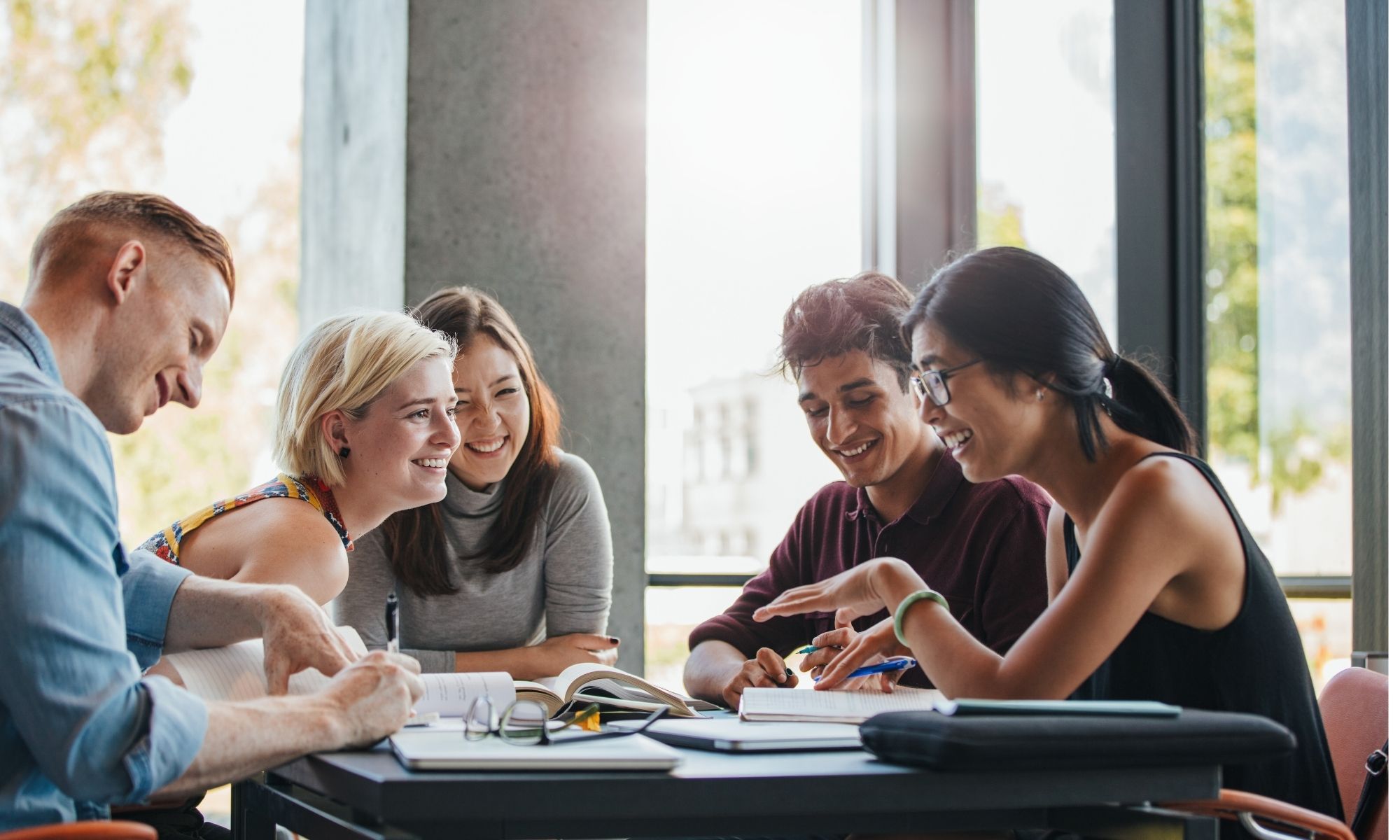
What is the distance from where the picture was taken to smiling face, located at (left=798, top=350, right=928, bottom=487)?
2.46 m

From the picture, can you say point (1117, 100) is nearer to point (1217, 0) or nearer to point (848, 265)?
point (1217, 0)

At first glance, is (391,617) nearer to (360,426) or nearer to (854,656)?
(360,426)

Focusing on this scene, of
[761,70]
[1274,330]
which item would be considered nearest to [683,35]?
[761,70]

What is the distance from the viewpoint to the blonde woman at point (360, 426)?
2326mm

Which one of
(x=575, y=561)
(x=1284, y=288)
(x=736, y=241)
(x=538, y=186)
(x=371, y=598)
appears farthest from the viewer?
(x=736, y=241)

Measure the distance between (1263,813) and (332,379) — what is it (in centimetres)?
174

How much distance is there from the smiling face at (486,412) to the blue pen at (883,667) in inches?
45.1

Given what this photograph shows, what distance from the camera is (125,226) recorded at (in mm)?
1636

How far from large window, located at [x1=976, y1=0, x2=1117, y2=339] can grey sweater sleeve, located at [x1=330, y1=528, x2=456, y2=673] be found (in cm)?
227

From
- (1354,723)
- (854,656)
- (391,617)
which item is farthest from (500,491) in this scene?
(1354,723)

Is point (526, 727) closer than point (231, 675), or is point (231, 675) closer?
point (526, 727)

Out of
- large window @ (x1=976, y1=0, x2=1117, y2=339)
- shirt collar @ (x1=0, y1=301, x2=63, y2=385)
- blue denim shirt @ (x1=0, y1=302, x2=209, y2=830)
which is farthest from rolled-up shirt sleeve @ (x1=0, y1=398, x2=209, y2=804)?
large window @ (x1=976, y1=0, x2=1117, y2=339)

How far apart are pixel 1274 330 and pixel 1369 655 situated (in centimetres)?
142

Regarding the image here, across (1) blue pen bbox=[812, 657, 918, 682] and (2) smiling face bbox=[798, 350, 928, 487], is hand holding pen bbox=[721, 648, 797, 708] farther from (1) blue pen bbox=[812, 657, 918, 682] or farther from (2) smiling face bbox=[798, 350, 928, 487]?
(2) smiling face bbox=[798, 350, 928, 487]
